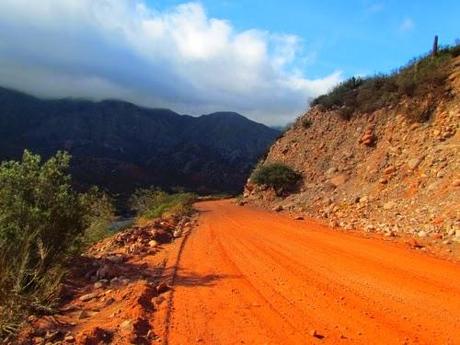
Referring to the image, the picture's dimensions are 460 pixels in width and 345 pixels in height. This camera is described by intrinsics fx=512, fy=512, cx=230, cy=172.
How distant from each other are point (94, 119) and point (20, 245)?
157080 mm

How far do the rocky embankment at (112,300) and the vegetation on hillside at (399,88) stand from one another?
1294 centimetres

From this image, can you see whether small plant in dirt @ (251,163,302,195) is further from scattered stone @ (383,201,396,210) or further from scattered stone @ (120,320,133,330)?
scattered stone @ (120,320,133,330)

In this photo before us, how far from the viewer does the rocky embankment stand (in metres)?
6.49

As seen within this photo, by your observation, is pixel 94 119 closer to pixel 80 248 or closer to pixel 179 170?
pixel 179 170

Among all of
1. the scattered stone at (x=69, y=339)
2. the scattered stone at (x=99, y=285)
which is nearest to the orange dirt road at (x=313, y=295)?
the scattered stone at (x=69, y=339)

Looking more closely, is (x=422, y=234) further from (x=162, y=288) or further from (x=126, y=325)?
(x=126, y=325)

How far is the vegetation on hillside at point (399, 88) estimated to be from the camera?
816 inches

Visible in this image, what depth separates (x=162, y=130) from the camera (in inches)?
6781

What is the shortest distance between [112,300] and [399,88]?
61.8ft

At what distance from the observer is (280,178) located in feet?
90.3

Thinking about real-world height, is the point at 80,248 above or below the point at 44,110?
below

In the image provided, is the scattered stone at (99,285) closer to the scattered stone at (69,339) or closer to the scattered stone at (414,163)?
the scattered stone at (69,339)

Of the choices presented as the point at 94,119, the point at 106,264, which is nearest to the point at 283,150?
the point at 106,264

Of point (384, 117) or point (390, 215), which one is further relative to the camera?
point (384, 117)
